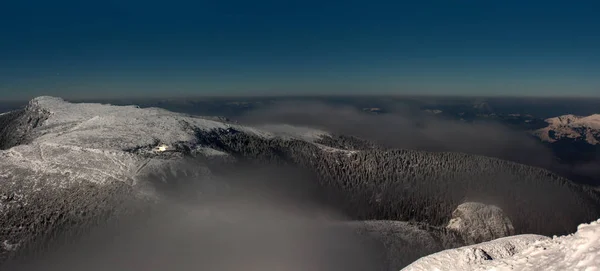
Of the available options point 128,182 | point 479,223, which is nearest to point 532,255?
point 128,182

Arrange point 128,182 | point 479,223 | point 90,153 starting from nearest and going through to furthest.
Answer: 1. point 128,182
2. point 90,153
3. point 479,223

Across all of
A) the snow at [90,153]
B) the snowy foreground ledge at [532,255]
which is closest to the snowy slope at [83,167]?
the snow at [90,153]

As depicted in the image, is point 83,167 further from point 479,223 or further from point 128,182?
point 479,223

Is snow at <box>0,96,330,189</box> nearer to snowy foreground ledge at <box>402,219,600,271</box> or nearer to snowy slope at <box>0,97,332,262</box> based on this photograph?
snowy slope at <box>0,97,332,262</box>

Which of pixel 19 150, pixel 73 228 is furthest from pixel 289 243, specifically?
pixel 19 150

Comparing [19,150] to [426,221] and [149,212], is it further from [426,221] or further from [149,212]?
[426,221]
